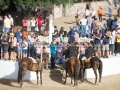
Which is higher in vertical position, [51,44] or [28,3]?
[28,3]

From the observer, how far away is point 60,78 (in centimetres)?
2684

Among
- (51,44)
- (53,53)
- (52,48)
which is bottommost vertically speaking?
(53,53)

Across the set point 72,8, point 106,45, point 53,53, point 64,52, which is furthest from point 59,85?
point 72,8

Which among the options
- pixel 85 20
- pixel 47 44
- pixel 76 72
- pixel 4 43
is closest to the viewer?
pixel 76 72

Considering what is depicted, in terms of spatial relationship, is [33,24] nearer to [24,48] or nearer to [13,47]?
[13,47]

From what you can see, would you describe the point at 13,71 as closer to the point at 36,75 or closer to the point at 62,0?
the point at 36,75

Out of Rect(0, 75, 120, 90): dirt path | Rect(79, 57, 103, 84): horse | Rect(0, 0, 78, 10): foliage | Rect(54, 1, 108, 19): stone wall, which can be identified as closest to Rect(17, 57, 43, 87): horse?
Rect(0, 75, 120, 90): dirt path

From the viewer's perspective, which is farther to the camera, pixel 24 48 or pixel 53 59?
pixel 53 59

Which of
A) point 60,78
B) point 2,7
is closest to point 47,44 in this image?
point 60,78

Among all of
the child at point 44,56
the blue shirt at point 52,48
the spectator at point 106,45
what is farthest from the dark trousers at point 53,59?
the spectator at point 106,45

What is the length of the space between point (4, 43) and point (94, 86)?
5.45m

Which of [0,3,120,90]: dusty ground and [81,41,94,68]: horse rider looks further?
[81,41,94,68]: horse rider

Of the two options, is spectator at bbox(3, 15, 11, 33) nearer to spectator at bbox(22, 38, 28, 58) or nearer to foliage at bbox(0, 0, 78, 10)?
foliage at bbox(0, 0, 78, 10)

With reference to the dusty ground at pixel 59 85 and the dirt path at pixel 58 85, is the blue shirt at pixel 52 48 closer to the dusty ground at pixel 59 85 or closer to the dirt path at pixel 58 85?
the dusty ground at pixel 59 85
